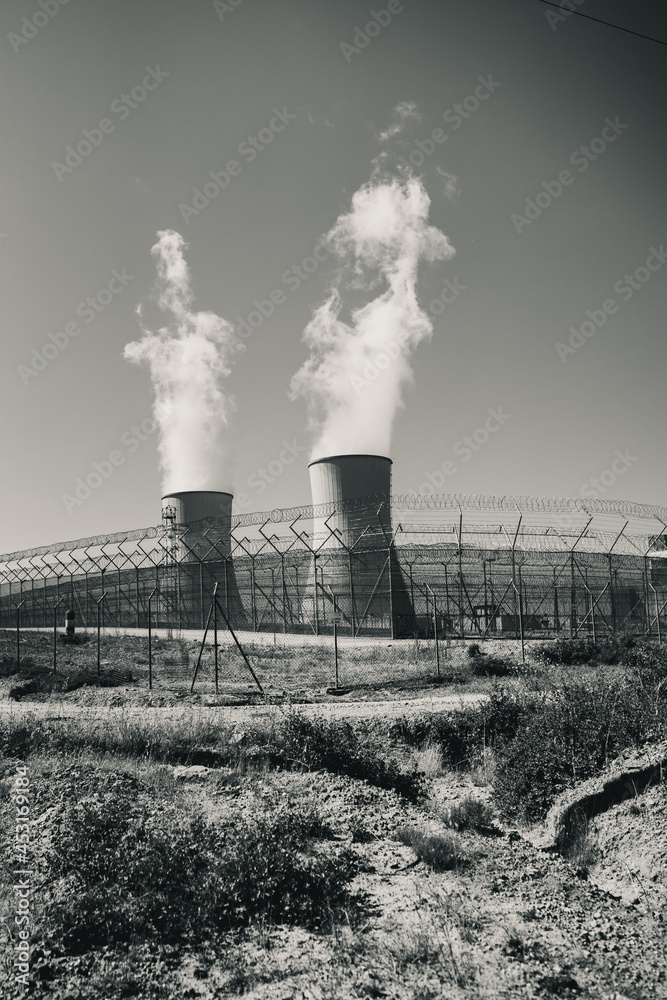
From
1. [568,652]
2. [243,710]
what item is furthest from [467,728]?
[568,652]

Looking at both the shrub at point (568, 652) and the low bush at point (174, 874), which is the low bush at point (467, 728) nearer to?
the low bush at point (174, 874)

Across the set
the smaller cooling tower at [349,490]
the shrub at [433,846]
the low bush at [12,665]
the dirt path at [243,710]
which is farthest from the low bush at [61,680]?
the smaller cooling tower at [349,490]

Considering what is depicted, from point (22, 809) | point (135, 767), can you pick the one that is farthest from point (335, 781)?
point (22, 809)

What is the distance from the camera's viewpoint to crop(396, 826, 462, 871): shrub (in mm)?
6152

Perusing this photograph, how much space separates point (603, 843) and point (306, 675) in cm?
1126

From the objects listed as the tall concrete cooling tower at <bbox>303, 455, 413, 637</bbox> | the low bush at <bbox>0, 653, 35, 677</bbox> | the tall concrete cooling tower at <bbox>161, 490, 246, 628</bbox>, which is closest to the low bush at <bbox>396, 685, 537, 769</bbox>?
the low bush at <bbox>0, 653, 35, 677</bbox>

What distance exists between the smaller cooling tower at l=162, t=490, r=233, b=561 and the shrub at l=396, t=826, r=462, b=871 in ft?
100

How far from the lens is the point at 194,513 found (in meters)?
39.4

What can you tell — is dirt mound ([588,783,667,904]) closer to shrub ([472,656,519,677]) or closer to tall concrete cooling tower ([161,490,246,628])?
shrub ([472,656,519,677])

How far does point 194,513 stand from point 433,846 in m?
34.4

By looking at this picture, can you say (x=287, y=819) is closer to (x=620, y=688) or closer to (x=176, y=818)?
(x=176, y=818)

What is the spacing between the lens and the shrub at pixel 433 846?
6152mm

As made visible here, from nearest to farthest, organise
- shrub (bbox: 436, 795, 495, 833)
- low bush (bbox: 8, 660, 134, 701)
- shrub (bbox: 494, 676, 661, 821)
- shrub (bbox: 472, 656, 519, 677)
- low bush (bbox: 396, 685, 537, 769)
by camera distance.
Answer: shrub (bbox: 436, 795, 495, 833), shrub (bbox: 494, 676, 661, 821), low bush (bbox: 396, 685, 537, 769), low bush (bbox: 8, 660, 134, 701), shrub (bbox: 472, 656, 519, 677)

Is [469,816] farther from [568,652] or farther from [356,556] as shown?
[356,556]
